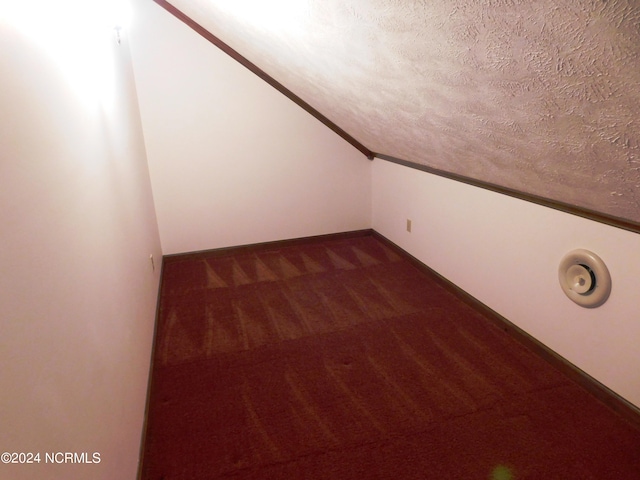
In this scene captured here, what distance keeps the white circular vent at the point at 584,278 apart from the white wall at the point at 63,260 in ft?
6.65

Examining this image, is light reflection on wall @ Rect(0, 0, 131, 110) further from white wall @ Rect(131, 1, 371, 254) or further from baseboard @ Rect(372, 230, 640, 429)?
baseboard @ Rect(372, 230, 640, 429)

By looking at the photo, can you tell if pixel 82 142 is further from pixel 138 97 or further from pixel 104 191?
pixel 138 97

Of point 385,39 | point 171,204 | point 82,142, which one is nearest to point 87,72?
point 82,142

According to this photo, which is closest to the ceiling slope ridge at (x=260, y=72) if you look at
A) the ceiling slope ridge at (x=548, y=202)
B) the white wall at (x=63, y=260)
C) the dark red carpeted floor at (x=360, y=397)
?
the ceiling slope ridge at (x=548, y=202)

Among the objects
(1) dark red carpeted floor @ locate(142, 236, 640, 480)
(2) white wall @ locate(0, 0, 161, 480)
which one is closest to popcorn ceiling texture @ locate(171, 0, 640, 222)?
(2) white wall @ locate(0, 0, 161, 480)

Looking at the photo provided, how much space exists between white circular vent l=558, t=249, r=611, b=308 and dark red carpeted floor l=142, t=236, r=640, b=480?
46 centimetres

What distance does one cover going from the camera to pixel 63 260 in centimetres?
103

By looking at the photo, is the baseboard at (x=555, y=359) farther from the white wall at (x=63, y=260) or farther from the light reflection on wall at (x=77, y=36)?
the light reflection on wall at (x=77, y=36)

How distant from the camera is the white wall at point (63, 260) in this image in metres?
0.76

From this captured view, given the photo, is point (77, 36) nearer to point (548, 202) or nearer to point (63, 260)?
point (63, 260)

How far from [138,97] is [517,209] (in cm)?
300

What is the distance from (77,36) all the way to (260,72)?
2108 millimetres

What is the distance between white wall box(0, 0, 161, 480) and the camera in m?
0.76

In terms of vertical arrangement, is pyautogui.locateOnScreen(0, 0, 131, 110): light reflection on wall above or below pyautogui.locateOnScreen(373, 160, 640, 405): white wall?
above
